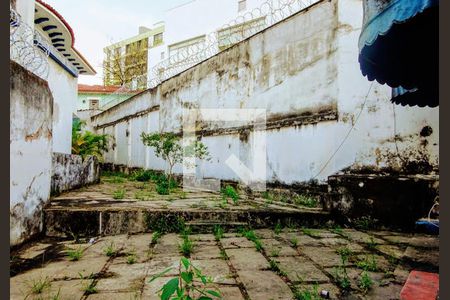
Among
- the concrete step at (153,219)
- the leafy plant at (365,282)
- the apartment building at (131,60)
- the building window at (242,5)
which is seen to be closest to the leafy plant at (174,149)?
the concrete step at (153,219)

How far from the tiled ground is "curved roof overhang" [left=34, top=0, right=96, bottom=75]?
622 centimetres

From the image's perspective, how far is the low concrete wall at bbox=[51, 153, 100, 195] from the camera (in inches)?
225

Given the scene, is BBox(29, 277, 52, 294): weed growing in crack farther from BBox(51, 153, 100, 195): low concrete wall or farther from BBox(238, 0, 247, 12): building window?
BBox(238, 0, 247, 12): building window

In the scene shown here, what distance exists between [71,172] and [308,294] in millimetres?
5816

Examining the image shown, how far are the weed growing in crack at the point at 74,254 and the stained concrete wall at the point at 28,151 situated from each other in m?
0.52

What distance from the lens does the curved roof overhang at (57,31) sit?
7.47 metres

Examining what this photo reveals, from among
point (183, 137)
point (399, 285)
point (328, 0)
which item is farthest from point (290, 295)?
point (183, 137)

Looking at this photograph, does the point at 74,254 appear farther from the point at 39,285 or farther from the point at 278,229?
the point at 278,229

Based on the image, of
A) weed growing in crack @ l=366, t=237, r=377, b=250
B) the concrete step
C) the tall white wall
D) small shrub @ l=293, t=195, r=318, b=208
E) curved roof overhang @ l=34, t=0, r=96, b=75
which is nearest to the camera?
weed growing in crack @ l=366, t=237, r=377, b=250

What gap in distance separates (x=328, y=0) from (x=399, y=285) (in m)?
4.69

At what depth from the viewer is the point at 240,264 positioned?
293 cm

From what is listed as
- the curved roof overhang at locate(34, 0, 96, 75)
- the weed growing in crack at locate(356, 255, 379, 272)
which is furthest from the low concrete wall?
the weed growing in crack at locate(356, 255, 379, 272)

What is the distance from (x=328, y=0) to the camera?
5.37 meters

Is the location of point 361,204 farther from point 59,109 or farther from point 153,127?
point 153,127
